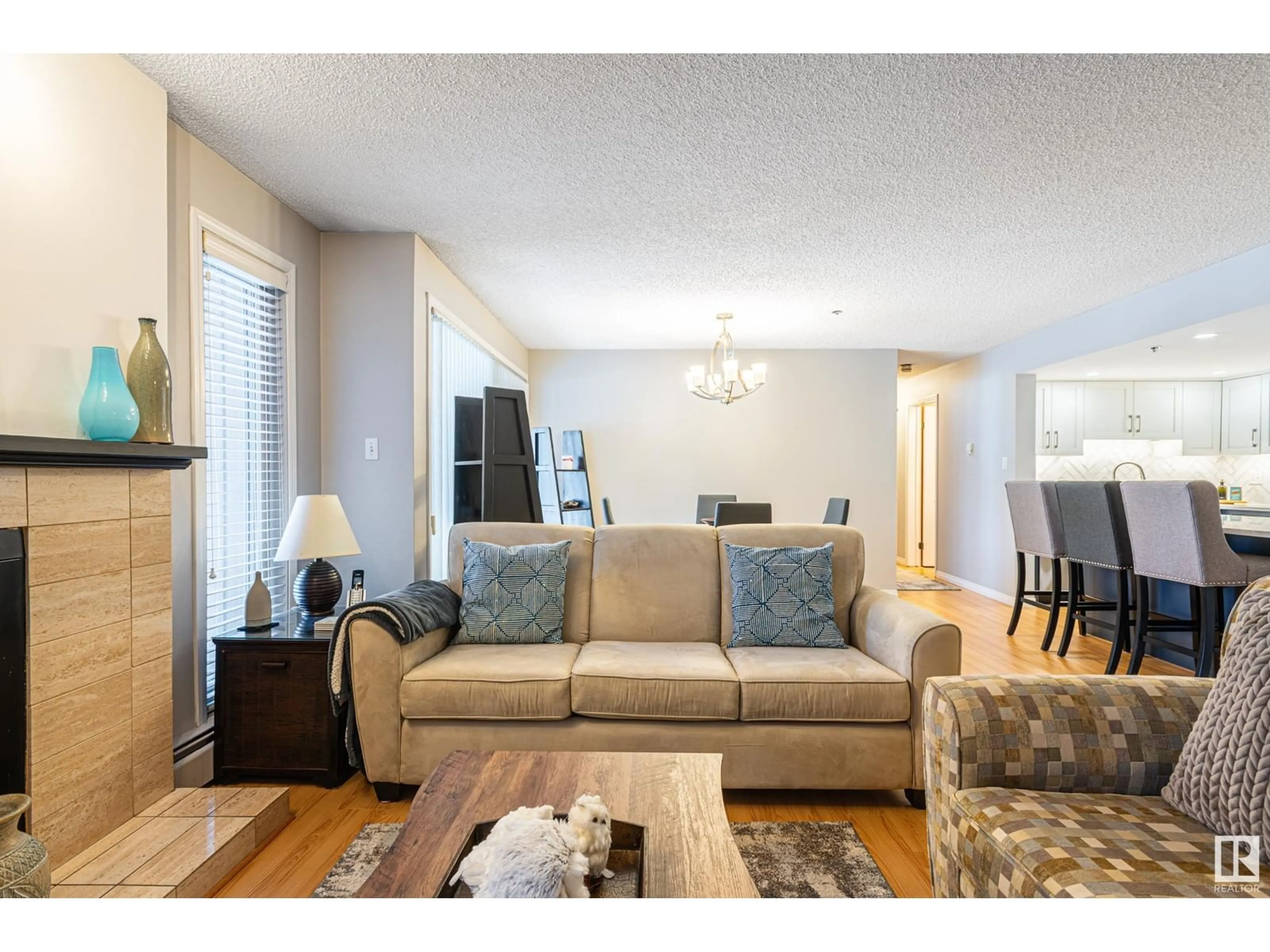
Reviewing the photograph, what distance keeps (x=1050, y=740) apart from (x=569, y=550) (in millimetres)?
1966

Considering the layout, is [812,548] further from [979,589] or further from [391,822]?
[979,589]

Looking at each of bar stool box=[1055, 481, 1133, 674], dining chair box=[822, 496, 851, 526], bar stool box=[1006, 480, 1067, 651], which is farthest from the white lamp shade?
bar stool box=[1006, 480, 1067, 651]

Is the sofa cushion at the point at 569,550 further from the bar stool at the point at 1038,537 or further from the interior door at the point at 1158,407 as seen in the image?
the interior door at the point at 1158,407

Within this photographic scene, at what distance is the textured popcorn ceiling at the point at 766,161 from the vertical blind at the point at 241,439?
1.69 feet

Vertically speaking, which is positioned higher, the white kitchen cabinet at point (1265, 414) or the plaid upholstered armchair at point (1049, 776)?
the white kitchen cabinet at point (1265, 414)

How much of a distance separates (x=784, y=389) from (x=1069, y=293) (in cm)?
271

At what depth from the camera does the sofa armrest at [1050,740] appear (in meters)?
1.39

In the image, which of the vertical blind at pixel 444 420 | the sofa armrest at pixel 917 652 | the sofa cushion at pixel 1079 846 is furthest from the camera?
the vertical blind at pixel 444 420

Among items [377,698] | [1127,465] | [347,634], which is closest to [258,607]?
[347,634]

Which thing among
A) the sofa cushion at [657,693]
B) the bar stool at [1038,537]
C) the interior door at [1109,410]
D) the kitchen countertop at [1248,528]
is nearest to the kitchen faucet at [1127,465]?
the interior door at [1109,410]
